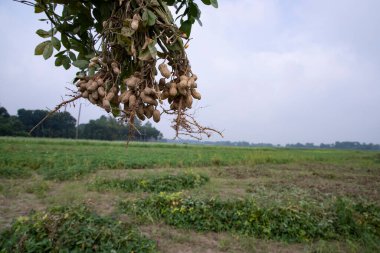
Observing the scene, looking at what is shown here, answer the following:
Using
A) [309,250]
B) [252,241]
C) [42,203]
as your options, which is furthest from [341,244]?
[42,203]

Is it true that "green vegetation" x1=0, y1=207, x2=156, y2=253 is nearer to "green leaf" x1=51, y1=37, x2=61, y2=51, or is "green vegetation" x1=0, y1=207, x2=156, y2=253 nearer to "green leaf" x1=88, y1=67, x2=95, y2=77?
"green leaf" x1=51, y1=37, x2=61, y2=51

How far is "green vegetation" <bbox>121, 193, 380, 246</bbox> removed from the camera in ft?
22.3

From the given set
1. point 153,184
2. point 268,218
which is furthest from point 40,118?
point 153,184

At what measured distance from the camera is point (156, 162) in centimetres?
2053

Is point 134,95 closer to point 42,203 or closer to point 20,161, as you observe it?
point 42,203

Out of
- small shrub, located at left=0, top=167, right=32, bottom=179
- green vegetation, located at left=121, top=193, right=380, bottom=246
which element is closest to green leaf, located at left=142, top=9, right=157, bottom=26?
green vegetation, located at left=121, top=193, right=380, bottom=246

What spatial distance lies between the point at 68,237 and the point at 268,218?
4467mm

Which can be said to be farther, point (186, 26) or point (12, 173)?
point (12, 173)

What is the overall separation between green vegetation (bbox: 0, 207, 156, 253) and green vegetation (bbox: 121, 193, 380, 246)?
198cm

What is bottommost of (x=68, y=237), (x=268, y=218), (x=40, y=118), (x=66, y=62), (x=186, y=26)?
(x=268, y=218)

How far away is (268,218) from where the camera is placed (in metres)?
7.12

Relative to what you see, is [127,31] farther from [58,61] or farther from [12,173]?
[12,173]

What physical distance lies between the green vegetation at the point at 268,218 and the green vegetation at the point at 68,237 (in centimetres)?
198

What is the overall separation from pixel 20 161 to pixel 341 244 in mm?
15858
